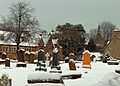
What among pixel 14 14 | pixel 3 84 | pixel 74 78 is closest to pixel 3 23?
pixel 14 14

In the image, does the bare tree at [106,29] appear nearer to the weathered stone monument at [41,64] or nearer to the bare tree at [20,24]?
the bare tree at [20,24]

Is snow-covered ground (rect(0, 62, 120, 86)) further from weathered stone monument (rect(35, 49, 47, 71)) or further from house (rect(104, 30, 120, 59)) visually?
house (rect(104, 30, 120, 59))

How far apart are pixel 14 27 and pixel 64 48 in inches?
1140

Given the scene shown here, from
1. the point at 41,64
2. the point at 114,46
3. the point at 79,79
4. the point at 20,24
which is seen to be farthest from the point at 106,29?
the point at 79,79

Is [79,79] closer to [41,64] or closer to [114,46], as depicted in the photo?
[41,64]

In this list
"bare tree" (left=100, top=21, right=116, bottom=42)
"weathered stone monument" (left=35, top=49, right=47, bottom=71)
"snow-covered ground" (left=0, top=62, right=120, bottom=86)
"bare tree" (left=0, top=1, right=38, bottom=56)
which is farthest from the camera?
"bare tree" (left=100, top=21, right=116, bottom=42)

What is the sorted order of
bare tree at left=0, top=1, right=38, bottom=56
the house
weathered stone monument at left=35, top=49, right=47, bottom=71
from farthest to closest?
1. the house
2. bare tree at left=0, top=1, right=38, bottom=56
3. weathered stone monument at left=35, top=49, right=47, bottom=71

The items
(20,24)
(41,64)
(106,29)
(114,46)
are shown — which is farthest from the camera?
(106,29)

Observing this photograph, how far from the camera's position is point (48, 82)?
470 inches

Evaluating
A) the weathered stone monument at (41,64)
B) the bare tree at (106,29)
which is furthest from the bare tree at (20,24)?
the bare tree at (106,29)

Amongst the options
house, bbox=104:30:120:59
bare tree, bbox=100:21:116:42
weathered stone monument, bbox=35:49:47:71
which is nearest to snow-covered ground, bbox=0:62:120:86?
weathered stone monument, bbox=35:49:47:71

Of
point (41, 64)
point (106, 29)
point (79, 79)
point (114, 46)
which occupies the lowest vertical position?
point (79, 79)

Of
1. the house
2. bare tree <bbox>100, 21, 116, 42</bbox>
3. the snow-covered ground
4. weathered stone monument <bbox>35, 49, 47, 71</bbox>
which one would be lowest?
the snow-covered ground

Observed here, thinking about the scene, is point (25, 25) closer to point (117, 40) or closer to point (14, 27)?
point (14, 27)
